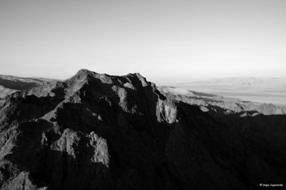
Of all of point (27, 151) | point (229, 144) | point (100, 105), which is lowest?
point (229, 144)

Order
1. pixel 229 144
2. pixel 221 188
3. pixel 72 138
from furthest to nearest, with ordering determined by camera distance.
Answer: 1. pixel 229 144
2. pixel 221 188
3. pixel 72 138

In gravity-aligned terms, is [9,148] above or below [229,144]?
above

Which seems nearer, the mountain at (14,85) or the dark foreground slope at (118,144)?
the dark foreground slope at (118,144)

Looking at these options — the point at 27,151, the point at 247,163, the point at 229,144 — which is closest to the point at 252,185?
the point at 247,163

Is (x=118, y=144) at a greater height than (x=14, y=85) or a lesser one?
lesser

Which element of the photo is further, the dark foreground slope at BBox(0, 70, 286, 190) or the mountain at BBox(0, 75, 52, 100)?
the mountain at BBox(0, 75, 52, 100)

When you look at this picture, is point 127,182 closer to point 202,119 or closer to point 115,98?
point 115,98

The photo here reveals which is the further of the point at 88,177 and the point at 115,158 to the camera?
the point at 115,158

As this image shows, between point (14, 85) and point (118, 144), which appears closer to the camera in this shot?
point (118, 144)
